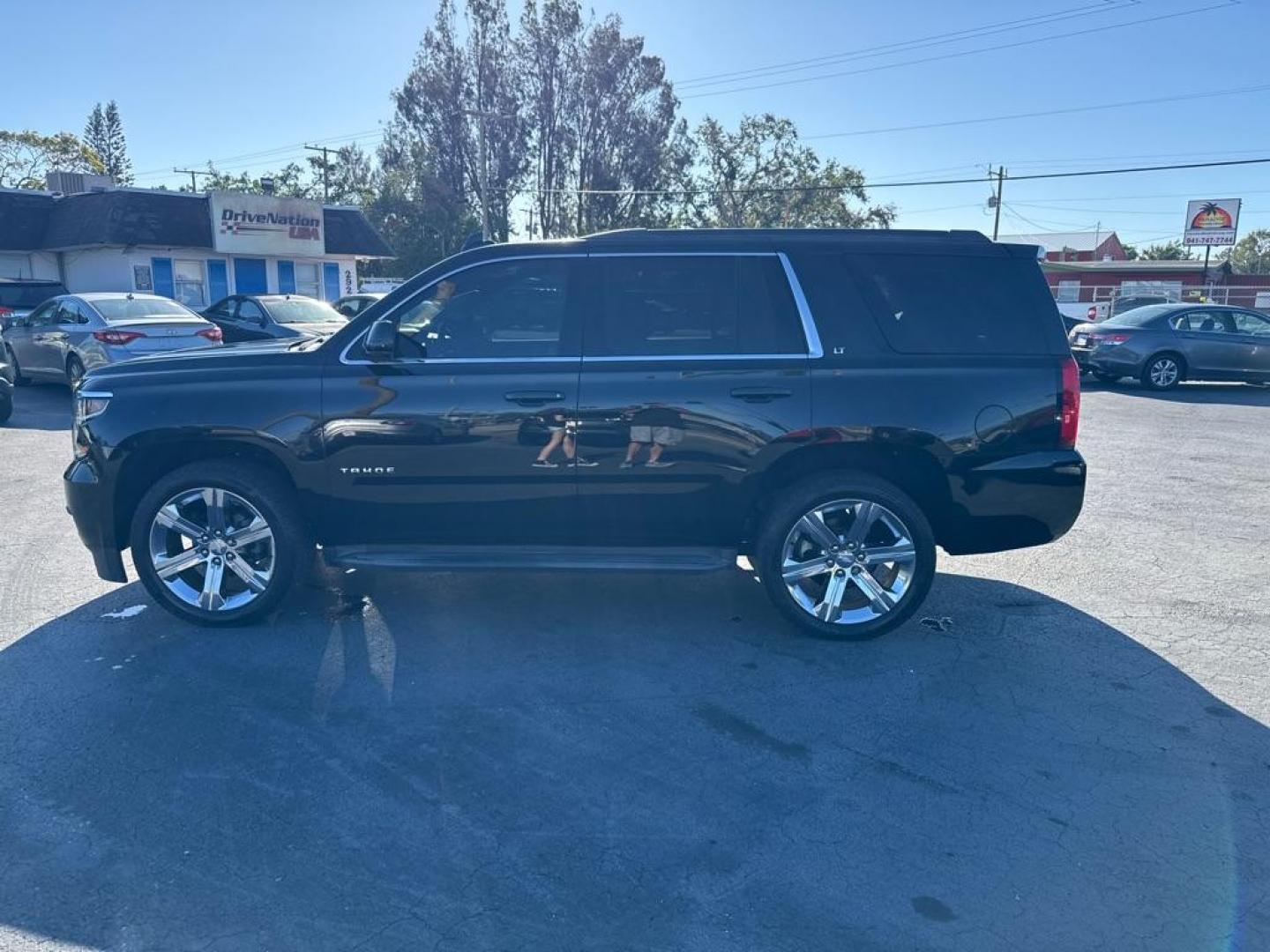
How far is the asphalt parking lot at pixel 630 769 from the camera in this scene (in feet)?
9.77

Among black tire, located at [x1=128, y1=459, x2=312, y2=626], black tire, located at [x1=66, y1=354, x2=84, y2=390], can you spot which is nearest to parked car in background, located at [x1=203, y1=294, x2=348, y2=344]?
black tire, located at [x1=66, y1=354, x2=84, y2=390]

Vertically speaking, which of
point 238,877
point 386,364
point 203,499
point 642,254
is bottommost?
point 238,877

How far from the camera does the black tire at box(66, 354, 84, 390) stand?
1398 centimetres

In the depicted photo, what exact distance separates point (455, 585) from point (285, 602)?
1.00 meters

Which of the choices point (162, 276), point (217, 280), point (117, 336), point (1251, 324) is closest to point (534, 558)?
point (117, 336)

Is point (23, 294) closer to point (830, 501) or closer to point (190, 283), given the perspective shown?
point (190, 283)

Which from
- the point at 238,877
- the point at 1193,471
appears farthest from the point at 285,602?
the point at 1193,471

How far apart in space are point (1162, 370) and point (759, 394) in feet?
49.7

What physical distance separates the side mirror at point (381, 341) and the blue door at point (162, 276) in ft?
88.1

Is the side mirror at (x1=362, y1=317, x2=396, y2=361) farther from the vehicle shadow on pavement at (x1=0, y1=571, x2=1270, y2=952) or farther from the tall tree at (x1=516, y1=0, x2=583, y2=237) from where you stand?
the tall tree at (x1=516, y1=0, x2=583, y2=237)

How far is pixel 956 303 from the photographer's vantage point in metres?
5.12

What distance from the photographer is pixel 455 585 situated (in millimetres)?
6020

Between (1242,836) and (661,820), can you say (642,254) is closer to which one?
(661,820)

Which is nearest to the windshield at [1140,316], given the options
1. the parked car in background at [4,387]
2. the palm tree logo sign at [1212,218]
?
the parked car in background at [4,387]
